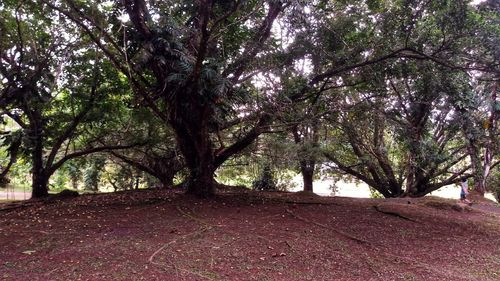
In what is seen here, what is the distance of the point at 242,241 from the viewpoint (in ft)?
14.5

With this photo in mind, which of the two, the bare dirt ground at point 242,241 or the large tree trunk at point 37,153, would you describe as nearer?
the bare dirt ground at point 242,241

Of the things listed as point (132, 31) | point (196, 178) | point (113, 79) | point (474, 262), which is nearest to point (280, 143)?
point (196, 178)

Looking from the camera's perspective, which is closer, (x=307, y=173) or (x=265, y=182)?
(x=307, y=173)

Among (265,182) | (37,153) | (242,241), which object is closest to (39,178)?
(37,153)

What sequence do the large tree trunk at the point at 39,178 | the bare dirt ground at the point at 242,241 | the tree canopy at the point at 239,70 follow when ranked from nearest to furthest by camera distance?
the bare dirt ground at the point at 242,241
the tree canopy at the point at 239,70
the large tree trunk at the point at 39,178

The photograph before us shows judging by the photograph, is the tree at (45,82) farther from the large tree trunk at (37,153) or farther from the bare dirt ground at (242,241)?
the bare dirt ground at (242,241)

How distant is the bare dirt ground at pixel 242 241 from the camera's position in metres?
3.63

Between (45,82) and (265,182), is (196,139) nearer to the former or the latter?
(45,82)

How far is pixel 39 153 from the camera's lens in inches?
302

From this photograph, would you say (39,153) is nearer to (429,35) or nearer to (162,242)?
(162,242)

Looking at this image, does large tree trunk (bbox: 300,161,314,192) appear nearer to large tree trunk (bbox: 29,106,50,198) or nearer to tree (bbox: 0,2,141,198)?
tree (bbox: 0,2,141,198)

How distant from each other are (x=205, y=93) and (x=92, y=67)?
11.7 ft

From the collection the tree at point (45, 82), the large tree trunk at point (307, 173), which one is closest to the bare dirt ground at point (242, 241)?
the tree at point (45, 82)

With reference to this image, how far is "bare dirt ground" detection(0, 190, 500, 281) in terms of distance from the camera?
11.9 ft
